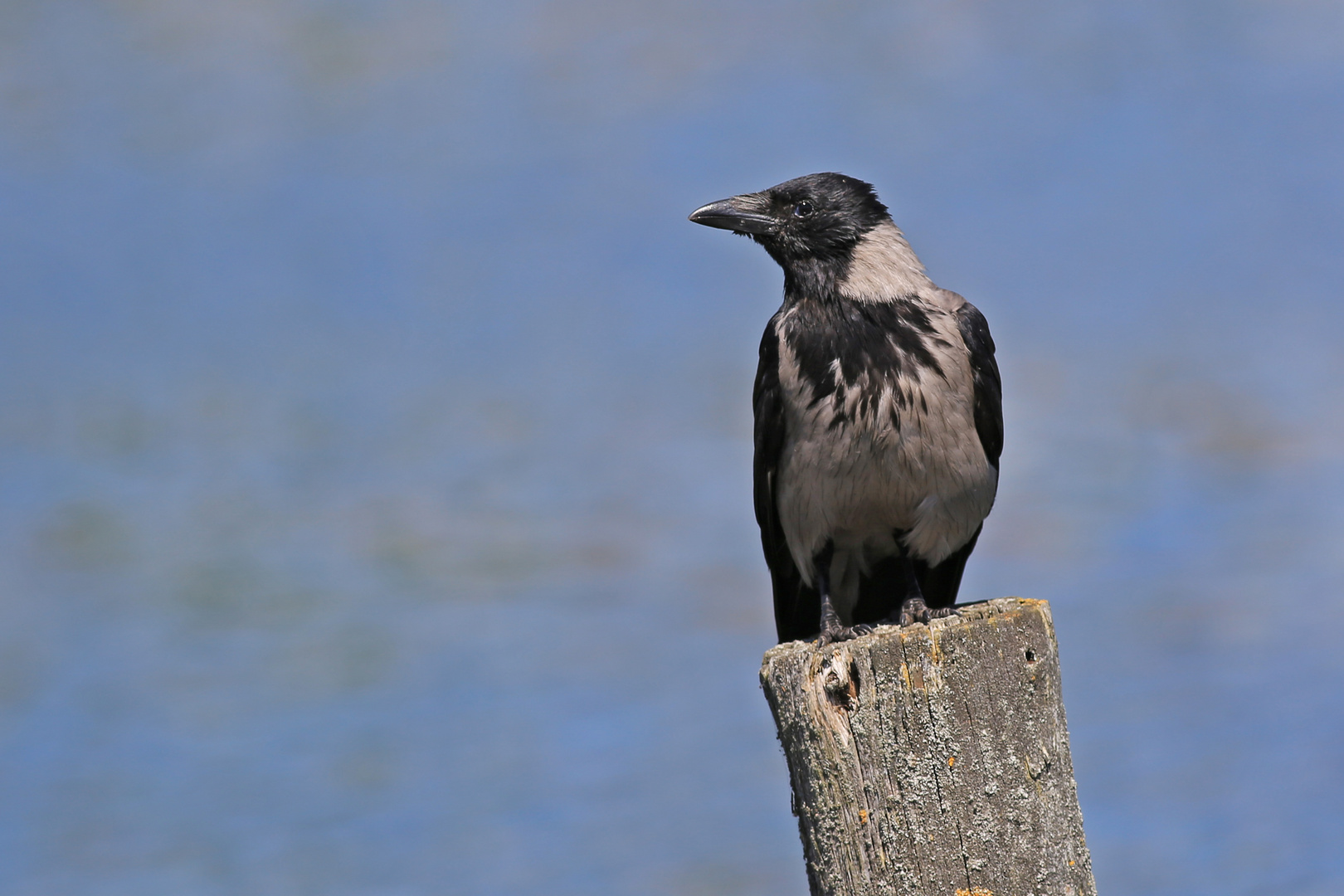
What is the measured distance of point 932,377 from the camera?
5328 millimetres

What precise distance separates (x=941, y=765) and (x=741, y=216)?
11.1 ft

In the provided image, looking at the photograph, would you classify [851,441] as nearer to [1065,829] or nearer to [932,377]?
[932,377]

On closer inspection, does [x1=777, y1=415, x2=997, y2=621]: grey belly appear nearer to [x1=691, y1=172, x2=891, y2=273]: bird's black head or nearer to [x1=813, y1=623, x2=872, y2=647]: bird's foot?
[x1=813, y1=623, x2=872, y2=647]: bird's foot

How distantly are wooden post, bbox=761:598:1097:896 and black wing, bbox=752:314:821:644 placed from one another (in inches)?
84.4

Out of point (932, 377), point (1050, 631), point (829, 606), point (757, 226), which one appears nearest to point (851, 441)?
point (932, 377)

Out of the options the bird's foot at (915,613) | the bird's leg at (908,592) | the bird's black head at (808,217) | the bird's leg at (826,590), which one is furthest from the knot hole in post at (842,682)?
the bird's black head at (808,217)

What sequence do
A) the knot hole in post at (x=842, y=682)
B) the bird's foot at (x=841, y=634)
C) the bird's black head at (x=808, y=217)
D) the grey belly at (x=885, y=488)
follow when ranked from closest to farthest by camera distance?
the knot hole in post at (x=842, y=682), the bird's foot at (x=841, y=634), the grey belly at (x=885, y=488), the bird's black head at (x=808, y=217)

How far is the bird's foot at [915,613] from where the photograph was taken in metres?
4.58

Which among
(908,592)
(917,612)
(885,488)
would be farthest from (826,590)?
(917,612)

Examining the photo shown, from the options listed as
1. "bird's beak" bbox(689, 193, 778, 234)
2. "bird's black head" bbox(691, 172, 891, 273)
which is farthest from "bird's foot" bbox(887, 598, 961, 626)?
"bird's beak" bbox(689, 193, 778, 234)

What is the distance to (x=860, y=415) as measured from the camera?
5312 mm

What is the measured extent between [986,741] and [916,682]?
9.4 inches

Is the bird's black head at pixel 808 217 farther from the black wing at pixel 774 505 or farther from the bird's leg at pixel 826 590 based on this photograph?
the bird's leg at pixel 826 590

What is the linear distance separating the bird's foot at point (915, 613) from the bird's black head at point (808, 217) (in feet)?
5.24
